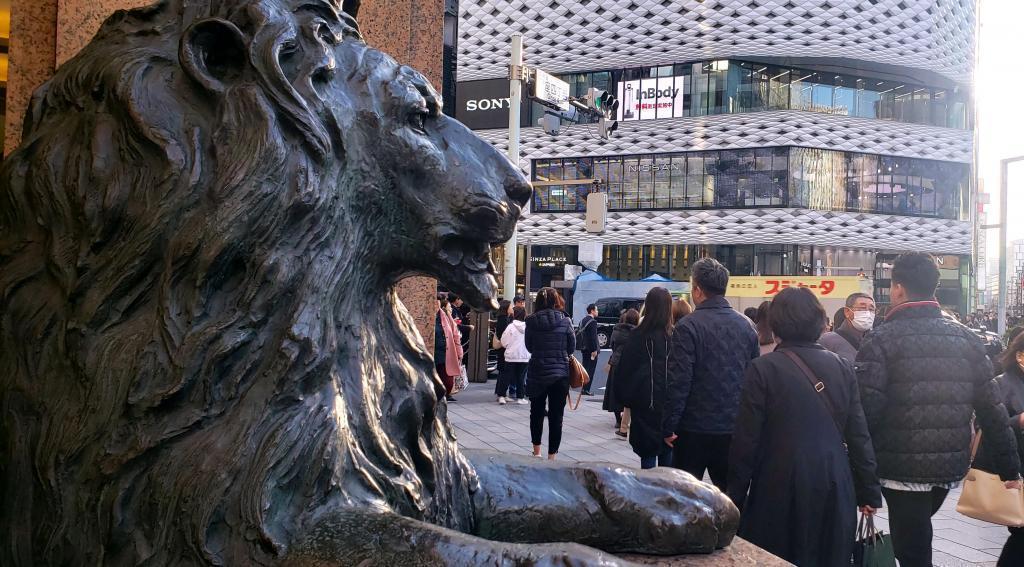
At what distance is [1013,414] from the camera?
5.27 meters

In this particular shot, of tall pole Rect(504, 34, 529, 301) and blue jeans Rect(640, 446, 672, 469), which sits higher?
tall pole Rect(504, 34, 529, 301)

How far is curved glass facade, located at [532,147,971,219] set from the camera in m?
37.8

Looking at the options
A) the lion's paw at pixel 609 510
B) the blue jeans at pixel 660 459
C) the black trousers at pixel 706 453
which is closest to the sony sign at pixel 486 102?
the blue jeans at pixel 660 459

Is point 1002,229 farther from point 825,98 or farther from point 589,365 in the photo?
point 589,365

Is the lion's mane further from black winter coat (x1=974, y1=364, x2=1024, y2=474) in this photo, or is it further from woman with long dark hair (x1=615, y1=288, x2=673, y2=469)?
woman with long dark hair (x1=615, y1=288, x2=673, y2=469)

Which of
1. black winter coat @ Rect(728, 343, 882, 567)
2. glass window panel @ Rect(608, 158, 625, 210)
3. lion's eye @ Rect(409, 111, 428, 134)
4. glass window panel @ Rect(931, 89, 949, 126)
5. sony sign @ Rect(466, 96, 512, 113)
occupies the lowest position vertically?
black winter coat @ Rect(728, 343, 882, 567)

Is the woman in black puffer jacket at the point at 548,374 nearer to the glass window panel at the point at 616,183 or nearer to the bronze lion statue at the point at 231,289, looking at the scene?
the bronze lion statue at the point at 231,289

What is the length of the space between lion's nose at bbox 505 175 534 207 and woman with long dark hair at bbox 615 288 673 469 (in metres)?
5.17

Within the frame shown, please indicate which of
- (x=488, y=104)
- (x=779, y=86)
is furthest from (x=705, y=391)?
(x=779, y=86)

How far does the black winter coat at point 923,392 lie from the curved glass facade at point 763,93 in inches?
1439

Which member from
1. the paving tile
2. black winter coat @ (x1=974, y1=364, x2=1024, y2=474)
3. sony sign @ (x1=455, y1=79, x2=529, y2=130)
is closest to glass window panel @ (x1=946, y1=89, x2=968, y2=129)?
sony sign @ (x1=455, y1=79, x2=529, y2=130)

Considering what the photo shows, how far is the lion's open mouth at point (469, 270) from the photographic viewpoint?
149 cm

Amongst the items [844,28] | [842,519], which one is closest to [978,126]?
[844,28]

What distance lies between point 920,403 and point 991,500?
2.92 ft
